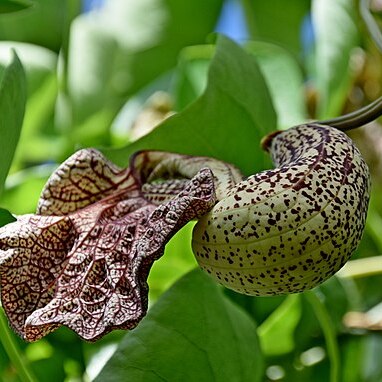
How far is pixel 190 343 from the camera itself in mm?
714

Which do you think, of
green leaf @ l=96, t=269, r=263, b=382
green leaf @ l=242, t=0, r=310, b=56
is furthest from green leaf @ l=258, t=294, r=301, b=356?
green leaf @ l=242, t=0, r=310, b=56

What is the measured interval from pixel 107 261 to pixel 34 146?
623 mm

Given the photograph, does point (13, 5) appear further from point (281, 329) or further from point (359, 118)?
point (281, 329)

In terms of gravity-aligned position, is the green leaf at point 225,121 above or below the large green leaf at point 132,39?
above

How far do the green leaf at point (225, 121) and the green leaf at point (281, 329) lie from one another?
142mm

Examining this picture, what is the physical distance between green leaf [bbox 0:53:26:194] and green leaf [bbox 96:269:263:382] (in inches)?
5.9

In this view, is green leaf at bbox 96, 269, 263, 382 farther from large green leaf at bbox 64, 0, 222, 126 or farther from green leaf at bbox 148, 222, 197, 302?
large green leaf at bbox 64, 0, 222, 126

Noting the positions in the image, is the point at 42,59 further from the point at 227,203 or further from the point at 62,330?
the point at 227,203

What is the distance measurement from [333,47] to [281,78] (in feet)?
0.40

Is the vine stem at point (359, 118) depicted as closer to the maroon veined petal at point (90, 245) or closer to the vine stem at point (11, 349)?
the maroon veined petal at point (90, 245)

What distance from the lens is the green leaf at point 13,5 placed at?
27.9 inches

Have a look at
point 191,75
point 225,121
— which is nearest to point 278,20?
point 191,75

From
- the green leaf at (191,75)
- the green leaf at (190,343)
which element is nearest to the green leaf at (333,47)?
the green leaf at (191,75)

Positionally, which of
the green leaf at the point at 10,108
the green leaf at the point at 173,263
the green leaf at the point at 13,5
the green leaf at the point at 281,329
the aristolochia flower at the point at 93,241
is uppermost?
the green leaf at the point at 13,5
